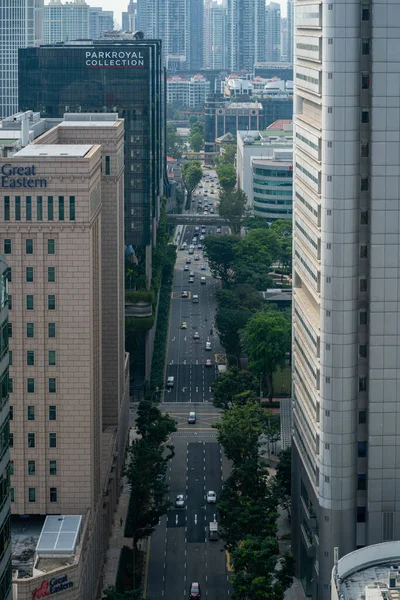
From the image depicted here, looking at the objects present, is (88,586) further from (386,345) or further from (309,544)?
(386,345)

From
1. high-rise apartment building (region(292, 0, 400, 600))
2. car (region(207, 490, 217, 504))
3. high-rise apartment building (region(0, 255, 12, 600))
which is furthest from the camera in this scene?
car (region(207, 490, 217, 504))

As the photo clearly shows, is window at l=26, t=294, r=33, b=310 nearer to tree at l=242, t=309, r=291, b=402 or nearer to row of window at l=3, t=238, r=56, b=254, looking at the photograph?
row of window at l=3, t=238, r=56, b=254

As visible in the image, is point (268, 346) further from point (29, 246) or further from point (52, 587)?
point (52, 587)

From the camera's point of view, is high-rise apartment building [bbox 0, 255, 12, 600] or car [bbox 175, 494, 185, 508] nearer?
high-rise apartment building [bbox 0, 255, 12, 600]

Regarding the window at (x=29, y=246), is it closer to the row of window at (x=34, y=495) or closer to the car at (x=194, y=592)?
the row of window at (x=34, y=495)

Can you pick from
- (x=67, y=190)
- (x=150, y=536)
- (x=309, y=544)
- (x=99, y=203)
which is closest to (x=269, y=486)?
(x=150, y=536)

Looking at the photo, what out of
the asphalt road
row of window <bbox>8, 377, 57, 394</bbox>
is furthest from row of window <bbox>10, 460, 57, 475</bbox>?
the asphalt road
